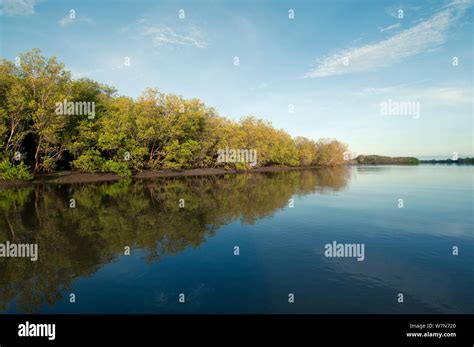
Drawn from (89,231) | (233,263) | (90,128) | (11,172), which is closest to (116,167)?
(90,128)

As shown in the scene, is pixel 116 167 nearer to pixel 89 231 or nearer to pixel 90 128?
pixel 90 128

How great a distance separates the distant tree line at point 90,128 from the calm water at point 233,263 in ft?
81.4

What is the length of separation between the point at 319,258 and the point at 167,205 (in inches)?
578

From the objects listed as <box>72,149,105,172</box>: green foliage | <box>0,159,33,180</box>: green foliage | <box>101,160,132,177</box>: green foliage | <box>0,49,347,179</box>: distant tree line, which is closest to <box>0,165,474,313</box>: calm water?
<box>0,159,33,180</box>: green foliage

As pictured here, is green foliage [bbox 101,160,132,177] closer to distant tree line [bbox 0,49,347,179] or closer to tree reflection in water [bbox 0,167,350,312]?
distant tree line [bbox 0,49,347,179]

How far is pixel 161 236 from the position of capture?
13.8 m

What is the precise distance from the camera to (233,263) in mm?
10648

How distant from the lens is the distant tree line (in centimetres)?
3719

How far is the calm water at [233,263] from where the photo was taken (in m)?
7.52

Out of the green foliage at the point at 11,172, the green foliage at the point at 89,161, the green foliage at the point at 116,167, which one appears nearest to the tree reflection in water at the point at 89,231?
the green foliage at the point at 11,172

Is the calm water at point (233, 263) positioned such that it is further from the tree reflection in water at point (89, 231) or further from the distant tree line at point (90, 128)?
the distant tree line at point (90, 128)

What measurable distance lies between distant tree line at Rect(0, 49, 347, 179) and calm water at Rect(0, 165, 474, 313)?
977 inches

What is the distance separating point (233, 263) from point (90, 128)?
148ft
